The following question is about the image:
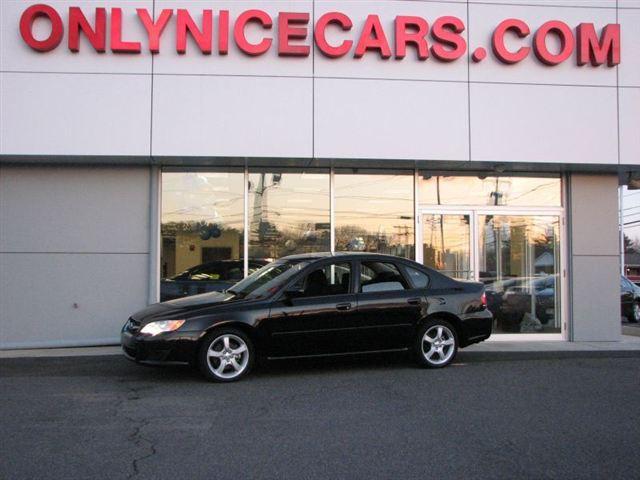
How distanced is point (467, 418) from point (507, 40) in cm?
711

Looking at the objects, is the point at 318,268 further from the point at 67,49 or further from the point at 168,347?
the point at 67,49

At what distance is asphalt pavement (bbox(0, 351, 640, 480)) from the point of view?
4.47 metres

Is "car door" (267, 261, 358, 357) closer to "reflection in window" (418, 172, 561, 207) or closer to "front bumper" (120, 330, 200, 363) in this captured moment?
"front bumper" (120, 330, 200, 363)

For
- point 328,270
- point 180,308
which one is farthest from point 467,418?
point 180,308

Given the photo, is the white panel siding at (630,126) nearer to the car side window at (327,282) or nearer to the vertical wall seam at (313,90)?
the vertical wall seam at (313,90)

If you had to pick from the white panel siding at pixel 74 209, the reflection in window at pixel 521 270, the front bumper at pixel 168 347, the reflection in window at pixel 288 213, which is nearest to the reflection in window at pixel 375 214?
the reflection in window at pixel 288 213

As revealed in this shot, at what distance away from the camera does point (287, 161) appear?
10.3 metres

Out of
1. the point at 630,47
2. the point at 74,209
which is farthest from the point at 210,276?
the point at 630,47

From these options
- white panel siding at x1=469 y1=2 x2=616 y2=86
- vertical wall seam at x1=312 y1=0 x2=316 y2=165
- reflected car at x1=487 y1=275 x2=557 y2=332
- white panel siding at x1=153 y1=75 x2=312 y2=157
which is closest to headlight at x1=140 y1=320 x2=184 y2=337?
white panel siding at x1=153 y1=75 x2=312 y2=157

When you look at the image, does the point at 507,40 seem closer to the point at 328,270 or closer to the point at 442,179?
the point at 442,179

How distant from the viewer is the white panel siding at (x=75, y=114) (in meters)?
9.63

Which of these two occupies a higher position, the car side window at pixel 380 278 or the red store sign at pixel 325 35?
the red store sign at pixel 325 35

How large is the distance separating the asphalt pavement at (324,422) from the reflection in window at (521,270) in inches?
104

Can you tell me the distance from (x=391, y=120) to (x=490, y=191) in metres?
2.53
